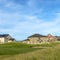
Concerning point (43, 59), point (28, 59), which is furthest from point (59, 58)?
point (28, 59)

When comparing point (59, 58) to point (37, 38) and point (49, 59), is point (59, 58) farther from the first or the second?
point (37, 38)

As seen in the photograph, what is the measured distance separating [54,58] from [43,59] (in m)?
1.49

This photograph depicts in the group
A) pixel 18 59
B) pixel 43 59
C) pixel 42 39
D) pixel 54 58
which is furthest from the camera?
pixel 42 39

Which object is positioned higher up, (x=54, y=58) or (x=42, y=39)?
(x=42, y=39)

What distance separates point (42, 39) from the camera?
116500 millimetres

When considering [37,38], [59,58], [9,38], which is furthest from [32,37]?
[59,58]

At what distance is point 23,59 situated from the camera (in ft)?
48.8

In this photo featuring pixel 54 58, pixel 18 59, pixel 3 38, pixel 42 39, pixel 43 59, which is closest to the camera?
pixel 18 59

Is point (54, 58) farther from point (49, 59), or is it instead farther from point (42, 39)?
point (42, 39)

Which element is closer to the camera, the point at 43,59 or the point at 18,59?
the point at 18,59

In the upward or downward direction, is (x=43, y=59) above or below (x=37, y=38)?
below

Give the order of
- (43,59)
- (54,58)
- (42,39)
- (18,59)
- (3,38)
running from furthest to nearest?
(42,39), (3,38), (54,58), (43,59), (18,59)

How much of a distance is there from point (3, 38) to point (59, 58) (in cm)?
9356

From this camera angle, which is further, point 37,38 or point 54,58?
point 37,38
